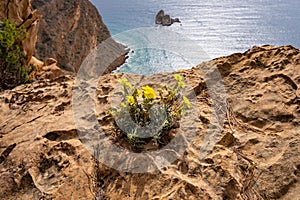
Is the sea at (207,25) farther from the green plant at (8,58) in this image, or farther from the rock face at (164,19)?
the green plant at (8,58)

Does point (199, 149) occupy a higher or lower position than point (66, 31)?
higher

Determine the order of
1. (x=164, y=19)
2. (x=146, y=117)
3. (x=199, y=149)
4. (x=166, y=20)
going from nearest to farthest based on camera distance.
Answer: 1. (x=199, y=149)
2. (x=146, y=117)
3. (x=166, y=20)
4. (x=164, y=19)

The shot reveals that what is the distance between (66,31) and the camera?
2542 cm

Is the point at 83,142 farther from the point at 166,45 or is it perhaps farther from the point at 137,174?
the point at 166,45

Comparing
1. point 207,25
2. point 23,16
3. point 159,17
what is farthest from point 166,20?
point 23,16

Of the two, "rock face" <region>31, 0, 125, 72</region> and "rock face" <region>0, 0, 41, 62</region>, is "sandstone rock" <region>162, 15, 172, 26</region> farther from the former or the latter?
"rock face" <region>0, 0, 41, 62</region>

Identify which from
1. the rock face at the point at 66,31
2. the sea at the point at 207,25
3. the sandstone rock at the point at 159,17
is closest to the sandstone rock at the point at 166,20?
the sandstone rock at the point at 159,17

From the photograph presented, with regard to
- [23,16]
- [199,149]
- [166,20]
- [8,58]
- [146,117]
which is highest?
[23,16]

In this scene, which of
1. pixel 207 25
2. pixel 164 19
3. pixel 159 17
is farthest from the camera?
pixel 159 17

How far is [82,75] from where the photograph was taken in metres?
3.96

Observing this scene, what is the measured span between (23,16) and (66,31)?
53.8 feet

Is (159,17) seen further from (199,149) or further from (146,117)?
(199,149)

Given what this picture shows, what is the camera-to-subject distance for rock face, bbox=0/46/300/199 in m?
2.32

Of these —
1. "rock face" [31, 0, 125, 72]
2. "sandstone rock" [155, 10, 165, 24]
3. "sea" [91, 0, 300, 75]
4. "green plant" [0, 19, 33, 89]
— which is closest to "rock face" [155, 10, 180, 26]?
"sandstone rock" [155, 10, 165, 24]
